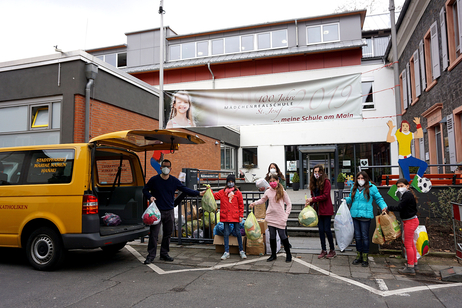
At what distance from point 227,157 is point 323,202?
49.4ft

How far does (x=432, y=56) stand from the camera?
11570 millimetres

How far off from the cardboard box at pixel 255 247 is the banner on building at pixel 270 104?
9.96ft

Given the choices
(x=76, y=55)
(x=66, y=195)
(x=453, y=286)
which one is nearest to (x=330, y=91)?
(x=453, y=286)

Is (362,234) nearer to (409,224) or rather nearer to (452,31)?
(409,224)

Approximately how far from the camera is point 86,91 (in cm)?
919

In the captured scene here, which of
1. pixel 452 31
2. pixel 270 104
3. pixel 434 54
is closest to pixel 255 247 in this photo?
pixel 270 104

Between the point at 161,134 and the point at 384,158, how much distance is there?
53.9ft

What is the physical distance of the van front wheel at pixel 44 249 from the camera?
5.45 metres

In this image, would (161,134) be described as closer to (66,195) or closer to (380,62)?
(66,195)

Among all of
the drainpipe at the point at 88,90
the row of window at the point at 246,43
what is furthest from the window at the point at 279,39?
the drainpipe at the point at 88,90

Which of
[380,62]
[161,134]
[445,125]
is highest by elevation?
[380,62]

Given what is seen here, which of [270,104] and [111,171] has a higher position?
[270,104]

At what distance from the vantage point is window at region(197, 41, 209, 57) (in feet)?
74.6

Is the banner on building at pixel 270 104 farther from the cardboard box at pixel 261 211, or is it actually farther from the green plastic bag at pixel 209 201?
the green plastic bag at pixel 209 201
